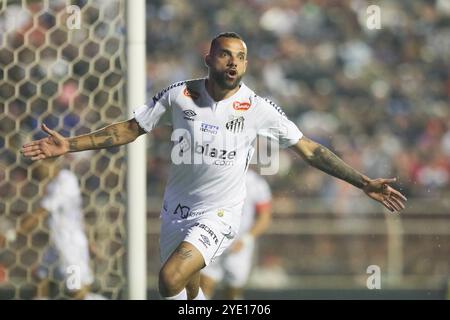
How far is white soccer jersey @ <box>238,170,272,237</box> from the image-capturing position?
1052 centimetres

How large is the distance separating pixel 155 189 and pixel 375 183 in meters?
6.15

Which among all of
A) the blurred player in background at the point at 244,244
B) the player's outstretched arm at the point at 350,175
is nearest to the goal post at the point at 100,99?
the player's outstretched arm at the point at 350,175

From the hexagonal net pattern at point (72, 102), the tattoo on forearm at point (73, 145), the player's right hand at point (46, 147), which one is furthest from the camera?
the hexagonal net pattern at point (72, 102)

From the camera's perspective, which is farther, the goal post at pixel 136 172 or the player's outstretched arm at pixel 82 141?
the goal post at pixel 136 172

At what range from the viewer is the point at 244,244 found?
10492 millimetres

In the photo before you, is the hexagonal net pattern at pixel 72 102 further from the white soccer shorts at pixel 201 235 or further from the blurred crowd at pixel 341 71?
the blurred crowd at pixel 341 71

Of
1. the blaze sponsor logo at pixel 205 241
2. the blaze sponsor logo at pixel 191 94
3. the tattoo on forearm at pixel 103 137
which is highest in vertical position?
the blaze sponsor logo at pixel 191 94

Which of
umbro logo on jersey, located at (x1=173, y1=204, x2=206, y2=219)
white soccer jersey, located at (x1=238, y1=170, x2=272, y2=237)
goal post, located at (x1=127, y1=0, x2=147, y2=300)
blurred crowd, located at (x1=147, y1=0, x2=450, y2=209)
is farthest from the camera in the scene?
blurred crowd, located at (x1=147, y1=0, x2=450, y2=209)

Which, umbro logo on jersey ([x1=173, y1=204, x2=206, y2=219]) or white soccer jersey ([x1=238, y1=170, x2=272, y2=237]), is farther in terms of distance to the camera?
white soccer jersey ([x1=238, y1=170, x2=272, y2=237])

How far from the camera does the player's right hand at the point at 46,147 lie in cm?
581

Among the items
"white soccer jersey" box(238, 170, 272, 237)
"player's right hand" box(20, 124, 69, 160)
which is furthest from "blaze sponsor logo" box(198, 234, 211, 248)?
"white soccer jersey" box(238, 170, 272, 237)

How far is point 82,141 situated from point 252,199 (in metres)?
4.66

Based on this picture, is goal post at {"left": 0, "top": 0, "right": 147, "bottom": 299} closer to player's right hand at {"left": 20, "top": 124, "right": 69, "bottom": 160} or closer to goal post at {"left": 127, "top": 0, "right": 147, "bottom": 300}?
goal post at {"left": 127, "top": 0, "right": 147, "bottom": 300}

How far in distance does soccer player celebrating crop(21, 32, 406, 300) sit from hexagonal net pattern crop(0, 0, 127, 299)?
0.51 m
